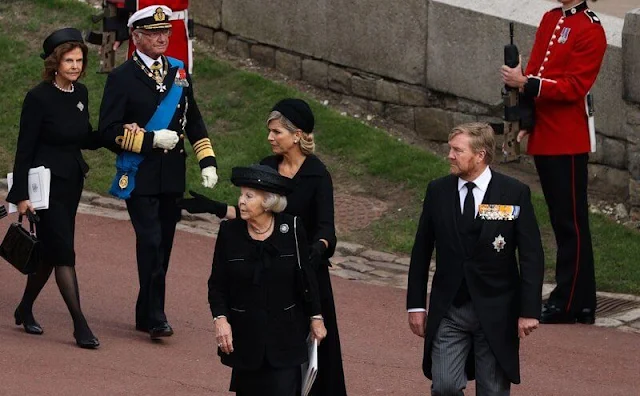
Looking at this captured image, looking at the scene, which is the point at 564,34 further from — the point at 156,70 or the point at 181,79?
the point at 156,70

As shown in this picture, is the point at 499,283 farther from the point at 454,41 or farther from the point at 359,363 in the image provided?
the point at 454,41

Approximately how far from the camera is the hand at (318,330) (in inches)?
280

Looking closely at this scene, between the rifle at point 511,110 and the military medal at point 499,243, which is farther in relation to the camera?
the rifle at point 511,110

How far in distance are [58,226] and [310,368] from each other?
256 centimetres

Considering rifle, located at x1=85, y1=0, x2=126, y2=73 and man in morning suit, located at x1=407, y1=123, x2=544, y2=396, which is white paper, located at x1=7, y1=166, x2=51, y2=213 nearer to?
rifle, located at x1=85, y1=0, x2=126, y2=73

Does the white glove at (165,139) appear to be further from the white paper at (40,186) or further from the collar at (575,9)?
the collar at (575,9)

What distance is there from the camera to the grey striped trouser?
7328 mm

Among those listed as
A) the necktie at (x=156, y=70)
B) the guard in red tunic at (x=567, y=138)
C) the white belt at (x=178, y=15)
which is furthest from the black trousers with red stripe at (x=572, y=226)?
the white belt at (x=178, y=15)

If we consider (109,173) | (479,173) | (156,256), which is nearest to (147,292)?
(156,256)

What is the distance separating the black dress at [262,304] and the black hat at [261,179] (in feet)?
0.60

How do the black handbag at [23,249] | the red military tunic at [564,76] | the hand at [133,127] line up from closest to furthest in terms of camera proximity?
the black handbag at [23,249] → the hand at [133,127] → the red military tunic at [564,76]

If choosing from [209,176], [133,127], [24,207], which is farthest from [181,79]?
[24,207]

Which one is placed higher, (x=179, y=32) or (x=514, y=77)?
(x=514, y=77)

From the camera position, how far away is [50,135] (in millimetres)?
9141
